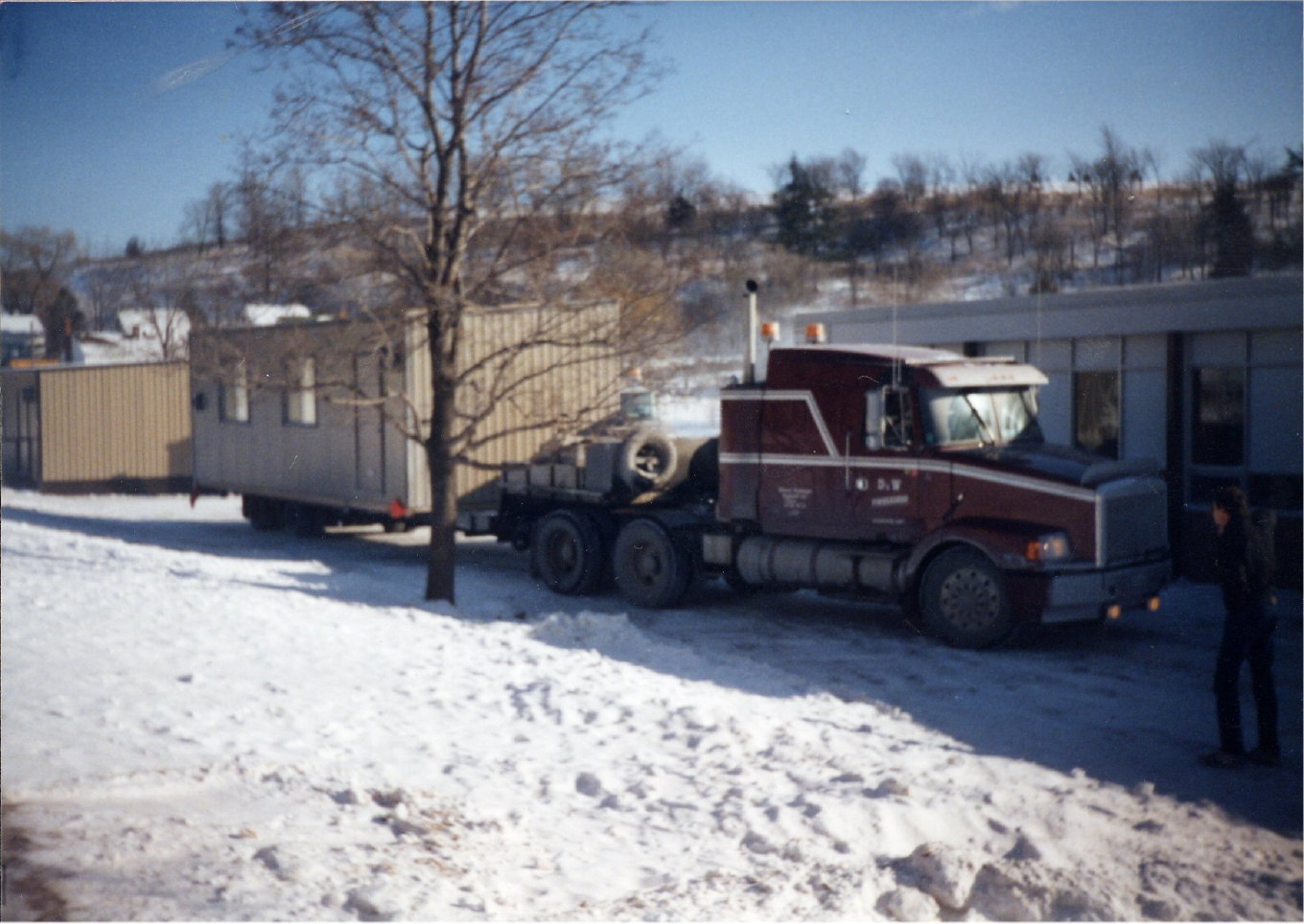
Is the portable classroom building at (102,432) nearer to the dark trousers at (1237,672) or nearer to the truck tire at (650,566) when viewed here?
the truck tire at (650,566)

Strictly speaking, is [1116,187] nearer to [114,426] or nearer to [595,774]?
[595,774]

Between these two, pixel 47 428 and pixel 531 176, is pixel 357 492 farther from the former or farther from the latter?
pixel 47 428

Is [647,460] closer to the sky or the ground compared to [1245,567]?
closer to the sky

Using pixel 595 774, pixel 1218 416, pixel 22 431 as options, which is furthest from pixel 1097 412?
pixel 22 431

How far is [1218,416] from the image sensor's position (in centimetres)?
1459

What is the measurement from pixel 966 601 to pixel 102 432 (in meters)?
21.3

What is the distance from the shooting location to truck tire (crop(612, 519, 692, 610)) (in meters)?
13.2

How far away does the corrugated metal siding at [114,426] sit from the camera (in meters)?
25.2

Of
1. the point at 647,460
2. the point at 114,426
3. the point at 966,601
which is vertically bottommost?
the point at 966,601

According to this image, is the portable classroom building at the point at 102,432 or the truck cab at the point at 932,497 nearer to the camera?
the truck cab at the point at 932,497

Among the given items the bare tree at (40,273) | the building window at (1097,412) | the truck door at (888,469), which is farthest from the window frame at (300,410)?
the building window at (1097,412)

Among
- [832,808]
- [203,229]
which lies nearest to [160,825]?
[832,808]

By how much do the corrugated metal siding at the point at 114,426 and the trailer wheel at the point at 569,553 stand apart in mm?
13755

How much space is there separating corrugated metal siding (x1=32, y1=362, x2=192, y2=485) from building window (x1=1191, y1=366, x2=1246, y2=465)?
63.7ft
